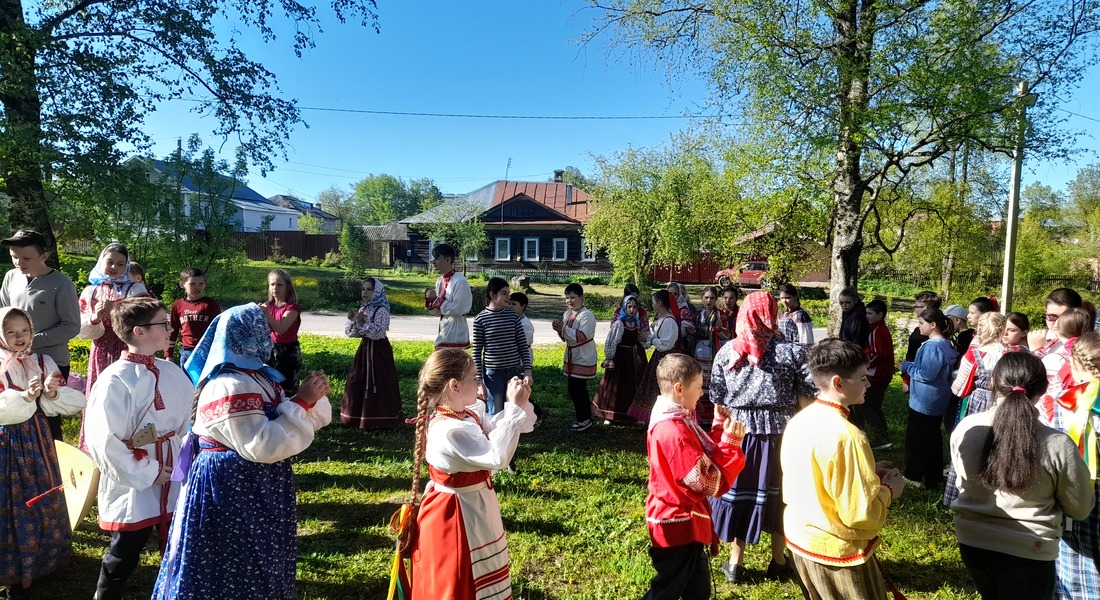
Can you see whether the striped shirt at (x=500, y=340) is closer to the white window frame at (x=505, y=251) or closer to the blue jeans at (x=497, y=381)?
the blue jeans at (x=497, y=381)

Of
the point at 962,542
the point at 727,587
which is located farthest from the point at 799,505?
the point at 727,587

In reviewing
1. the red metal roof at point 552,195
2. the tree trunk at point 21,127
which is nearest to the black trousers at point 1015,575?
the tree trunk at point 21,127

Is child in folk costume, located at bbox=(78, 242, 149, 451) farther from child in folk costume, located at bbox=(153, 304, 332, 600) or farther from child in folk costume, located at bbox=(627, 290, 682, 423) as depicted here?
child in folk costume, located at bbox=(627, 290, 682, 423)

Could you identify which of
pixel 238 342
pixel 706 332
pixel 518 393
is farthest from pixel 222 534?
pixel 706 332

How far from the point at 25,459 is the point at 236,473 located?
1.77 metres

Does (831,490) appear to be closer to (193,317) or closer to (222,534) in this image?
(222,534)

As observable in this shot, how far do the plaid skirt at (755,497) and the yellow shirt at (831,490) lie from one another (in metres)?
0.92

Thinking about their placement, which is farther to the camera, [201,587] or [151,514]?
[151,514]

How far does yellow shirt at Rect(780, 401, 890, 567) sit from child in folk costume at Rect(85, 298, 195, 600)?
3006mm

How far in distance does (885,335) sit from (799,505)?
16.5 feet

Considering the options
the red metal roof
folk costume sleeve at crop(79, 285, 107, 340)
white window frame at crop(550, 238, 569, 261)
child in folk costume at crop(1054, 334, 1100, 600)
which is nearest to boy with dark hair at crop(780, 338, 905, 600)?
child in folk costume at crop(1054, 334, 1100, 600)

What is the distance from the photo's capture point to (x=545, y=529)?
187 inches

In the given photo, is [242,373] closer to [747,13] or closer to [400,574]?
[400,574]

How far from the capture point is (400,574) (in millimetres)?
2914
